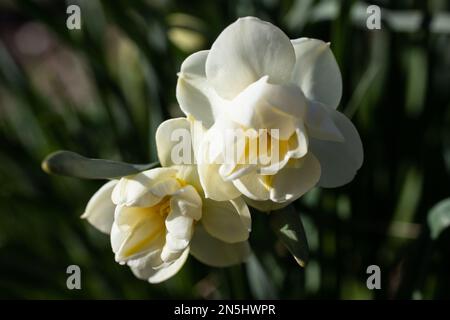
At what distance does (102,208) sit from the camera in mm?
917

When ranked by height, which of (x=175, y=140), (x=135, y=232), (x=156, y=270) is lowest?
(x=156, y=270)

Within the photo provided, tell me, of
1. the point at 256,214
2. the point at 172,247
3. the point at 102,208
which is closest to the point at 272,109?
the point at 172,247

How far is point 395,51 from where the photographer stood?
62.5 inches

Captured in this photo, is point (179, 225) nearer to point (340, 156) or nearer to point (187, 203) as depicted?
point (187, 203)

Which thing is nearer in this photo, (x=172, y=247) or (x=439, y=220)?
(x=172, y=247)

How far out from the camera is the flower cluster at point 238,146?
745mm

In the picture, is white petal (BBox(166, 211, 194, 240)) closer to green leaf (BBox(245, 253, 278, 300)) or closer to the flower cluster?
the flower cluster

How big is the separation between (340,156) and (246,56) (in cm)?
17

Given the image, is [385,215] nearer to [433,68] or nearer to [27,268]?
[433,68]

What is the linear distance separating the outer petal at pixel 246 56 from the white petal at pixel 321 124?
0.23 ft

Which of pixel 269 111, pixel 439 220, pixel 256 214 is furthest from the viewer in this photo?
pixel 256 214

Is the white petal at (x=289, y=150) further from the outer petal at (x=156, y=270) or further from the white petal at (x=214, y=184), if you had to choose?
the outer petal at (x=156, y=270)

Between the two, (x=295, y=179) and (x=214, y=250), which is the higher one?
(x=295, y=179)

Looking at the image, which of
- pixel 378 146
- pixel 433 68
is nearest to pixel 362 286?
pixel 378 146
